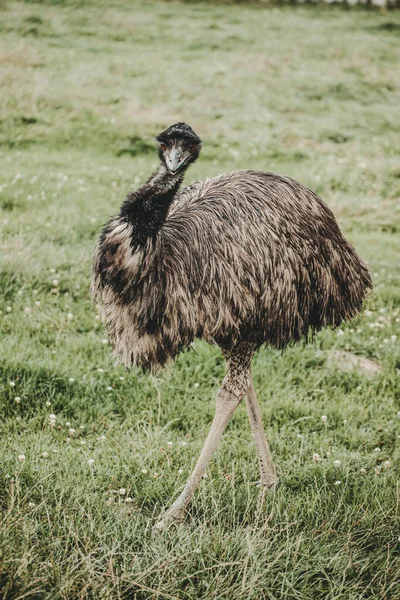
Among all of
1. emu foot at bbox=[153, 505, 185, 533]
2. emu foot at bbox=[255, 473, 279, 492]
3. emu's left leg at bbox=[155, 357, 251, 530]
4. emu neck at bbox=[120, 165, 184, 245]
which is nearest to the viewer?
emu neck at bbox=[120, 165, 184, 245]

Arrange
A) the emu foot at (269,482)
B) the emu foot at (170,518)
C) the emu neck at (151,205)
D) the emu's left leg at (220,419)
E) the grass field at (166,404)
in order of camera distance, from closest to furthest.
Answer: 1. the emu neck at (151,205)
2. the grass field at (166,404)
3. the emu foot at (170,518)
4. the emu's left leg at (220,419)
5. the emu foot at (269,482)

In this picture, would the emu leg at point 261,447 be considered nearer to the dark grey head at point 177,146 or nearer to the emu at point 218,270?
the emu at point 218,270

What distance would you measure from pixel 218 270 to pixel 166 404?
5.79 feet

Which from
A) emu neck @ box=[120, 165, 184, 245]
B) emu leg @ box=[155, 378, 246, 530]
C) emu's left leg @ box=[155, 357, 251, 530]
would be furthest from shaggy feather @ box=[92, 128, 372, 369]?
emu leg @ box=[155, 378, 246, 530]

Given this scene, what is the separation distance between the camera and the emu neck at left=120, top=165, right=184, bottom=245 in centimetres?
302

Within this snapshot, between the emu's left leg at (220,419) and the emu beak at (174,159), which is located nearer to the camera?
the emu beak at (174,159)

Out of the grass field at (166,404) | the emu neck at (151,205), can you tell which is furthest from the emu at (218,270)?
the grass field at (166,404)

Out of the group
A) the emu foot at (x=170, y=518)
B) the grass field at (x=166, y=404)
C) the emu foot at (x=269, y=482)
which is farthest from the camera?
the emu foot at (x=269, y=482)

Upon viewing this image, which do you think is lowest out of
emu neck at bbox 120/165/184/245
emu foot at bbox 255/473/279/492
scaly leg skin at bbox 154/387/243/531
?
emu foot at bbox 255/473/279/492

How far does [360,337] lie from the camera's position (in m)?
5.88

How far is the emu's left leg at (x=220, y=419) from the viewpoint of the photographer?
3.56m

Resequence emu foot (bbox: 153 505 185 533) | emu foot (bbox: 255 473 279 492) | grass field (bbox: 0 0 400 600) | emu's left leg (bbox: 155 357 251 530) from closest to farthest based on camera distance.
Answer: grass field (bbox: 0 0 400 600)
emu foot (bbox: 153 505 185 533)
emu's left leg (bbox: 155 357 251 530)
emu foot (bbox: 255 473 279 492)

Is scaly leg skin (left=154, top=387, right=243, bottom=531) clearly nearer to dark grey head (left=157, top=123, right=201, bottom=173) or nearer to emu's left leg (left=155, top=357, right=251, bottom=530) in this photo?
emu's left leg (left=155, top=357, right=251, bottom=530)

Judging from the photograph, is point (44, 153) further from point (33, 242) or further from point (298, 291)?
point (298, 291)
